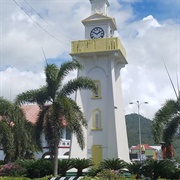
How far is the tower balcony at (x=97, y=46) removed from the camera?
30.5 m

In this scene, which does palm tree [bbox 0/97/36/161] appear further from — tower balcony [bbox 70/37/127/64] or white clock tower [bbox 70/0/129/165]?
tower balcony [bbox 70/37/127/64]

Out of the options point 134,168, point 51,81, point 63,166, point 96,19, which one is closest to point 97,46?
point 96,19

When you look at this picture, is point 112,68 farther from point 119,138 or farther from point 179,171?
point 179,171

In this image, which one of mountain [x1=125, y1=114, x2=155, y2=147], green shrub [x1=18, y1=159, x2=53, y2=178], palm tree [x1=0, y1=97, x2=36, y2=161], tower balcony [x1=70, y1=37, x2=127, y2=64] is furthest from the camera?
mountain [x1=125, y1=114, x2=155, y2=147]

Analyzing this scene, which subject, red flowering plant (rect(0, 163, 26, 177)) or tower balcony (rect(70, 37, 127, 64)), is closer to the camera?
red flowering plant (rect(0, 163, 26, 177))

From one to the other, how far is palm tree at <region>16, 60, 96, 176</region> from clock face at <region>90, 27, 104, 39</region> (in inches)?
389

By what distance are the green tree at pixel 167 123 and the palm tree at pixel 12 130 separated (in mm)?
9183

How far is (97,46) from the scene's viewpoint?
3089cm

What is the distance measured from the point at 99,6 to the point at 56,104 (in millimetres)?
14782

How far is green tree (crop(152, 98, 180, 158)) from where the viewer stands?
70.5 ft

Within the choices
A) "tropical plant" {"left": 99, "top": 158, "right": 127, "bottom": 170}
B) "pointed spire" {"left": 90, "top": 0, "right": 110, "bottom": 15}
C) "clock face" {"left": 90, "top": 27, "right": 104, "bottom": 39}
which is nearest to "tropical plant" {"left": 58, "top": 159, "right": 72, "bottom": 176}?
"tropical plant" {"left": 99, "top": 158, "right": 127, "bottom": 170}

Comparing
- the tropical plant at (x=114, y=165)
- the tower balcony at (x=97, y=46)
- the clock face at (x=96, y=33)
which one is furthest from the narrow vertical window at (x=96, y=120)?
the clock face at (x=96, y=33)

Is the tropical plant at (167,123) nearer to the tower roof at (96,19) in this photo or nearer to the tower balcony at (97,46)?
the tower balcony at (97,46)

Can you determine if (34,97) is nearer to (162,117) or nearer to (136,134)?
(162,117)
